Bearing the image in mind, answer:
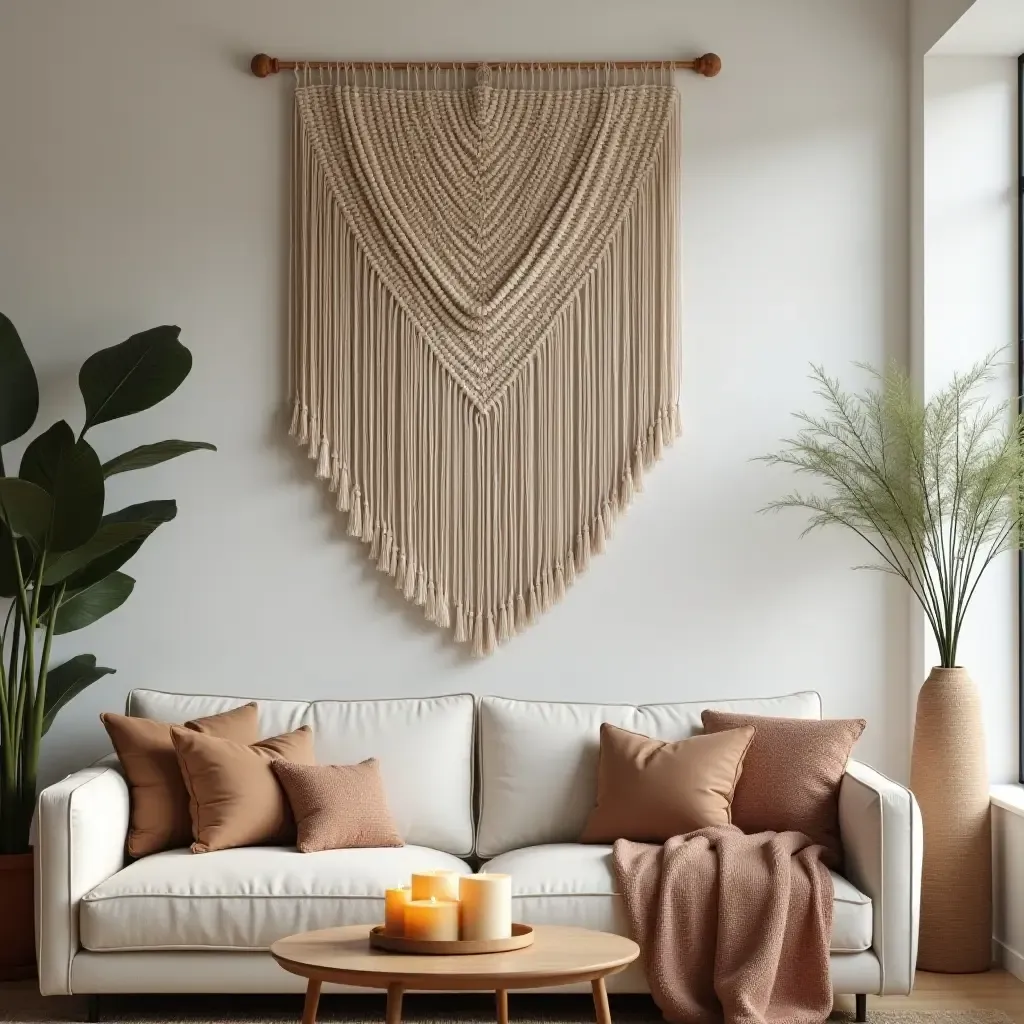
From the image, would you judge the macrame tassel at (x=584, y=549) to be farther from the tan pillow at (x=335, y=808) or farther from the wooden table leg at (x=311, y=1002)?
the wooden table leg at (x=311, y=1002)

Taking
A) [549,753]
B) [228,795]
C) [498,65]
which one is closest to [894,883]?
[549,753]

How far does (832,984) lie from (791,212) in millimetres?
2350

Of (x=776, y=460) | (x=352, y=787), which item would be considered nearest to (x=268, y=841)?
(x=352, y=787)

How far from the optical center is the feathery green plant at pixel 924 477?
3.72m

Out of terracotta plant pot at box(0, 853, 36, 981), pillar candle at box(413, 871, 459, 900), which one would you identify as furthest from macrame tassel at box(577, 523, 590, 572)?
terracotta plant pot at box(0, 853, 36, 981)

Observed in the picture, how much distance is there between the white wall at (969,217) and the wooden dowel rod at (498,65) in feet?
2.34

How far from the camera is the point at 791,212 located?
13.7ft

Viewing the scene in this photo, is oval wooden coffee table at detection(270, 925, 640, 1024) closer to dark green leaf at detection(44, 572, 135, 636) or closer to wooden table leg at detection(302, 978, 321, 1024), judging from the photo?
wooden table leg at detection(302, 978, 321, 1024)

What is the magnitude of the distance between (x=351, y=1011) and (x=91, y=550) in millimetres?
1438

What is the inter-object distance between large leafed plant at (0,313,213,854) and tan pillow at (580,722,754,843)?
1483 mm

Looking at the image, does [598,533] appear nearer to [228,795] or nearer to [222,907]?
[228,795]

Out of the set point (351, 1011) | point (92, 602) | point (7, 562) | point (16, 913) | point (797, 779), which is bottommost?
point (351, 1011)

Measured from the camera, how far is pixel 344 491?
A: 4.09 m

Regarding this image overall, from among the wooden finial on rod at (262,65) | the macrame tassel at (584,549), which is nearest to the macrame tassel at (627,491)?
the macrame tassel at (584,549)
